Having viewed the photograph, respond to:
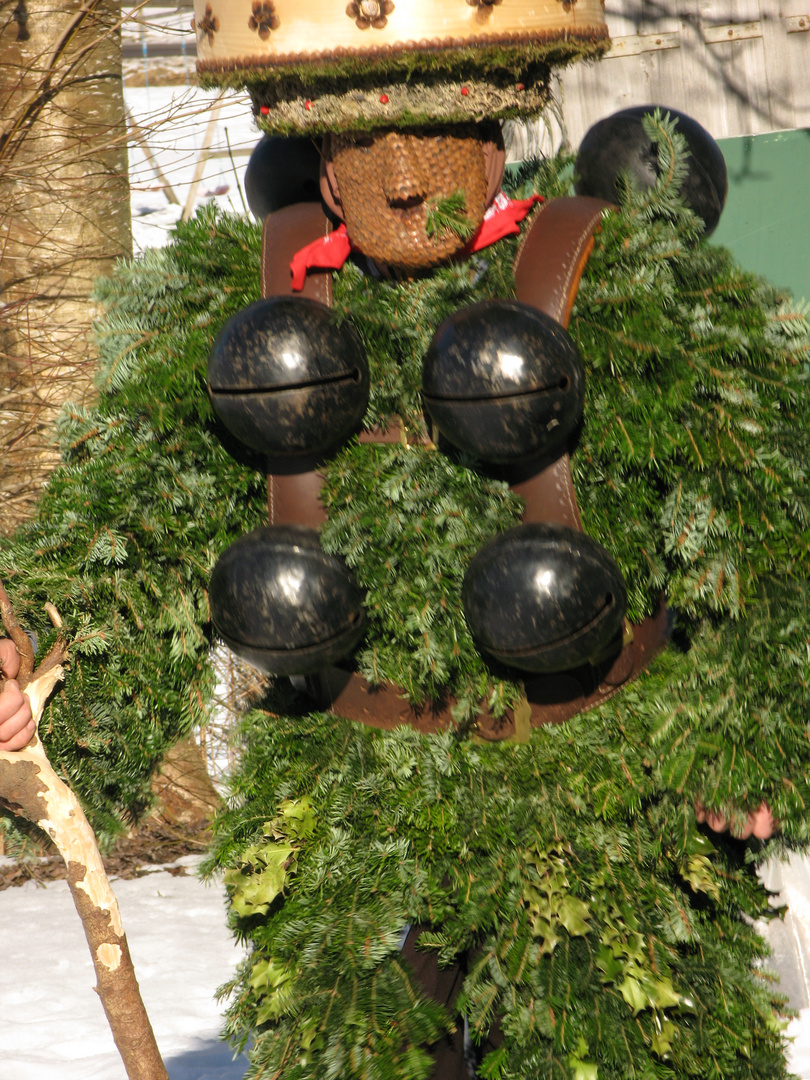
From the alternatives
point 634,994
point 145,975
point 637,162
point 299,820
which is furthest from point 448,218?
point 145,975

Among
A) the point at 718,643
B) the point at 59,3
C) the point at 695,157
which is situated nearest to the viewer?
the point at 718,643

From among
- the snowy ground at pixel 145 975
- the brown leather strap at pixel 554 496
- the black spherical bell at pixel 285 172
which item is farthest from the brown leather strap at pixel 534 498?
the snowy ground at pixel 145 975

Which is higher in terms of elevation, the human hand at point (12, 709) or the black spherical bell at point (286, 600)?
the black spherical bell at point (286, 600)

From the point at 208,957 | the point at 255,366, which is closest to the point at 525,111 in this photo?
the point at 255,366

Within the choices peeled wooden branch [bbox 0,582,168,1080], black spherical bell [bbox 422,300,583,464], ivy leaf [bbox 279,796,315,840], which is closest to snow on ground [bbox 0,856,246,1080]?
peeled wooden branch [bbox 0,582,168,1080]

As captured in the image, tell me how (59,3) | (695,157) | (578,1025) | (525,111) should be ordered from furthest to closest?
(59,3)
(695,157)
(525,111)
(578,1025)

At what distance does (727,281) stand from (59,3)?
3.08m

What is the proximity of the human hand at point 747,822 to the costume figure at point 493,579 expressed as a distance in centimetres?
3

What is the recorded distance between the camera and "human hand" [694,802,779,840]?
4.90ft

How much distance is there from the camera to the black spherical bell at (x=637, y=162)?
68.6 inches

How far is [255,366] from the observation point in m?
1.48

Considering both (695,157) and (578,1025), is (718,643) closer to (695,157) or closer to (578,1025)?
(578,1025)

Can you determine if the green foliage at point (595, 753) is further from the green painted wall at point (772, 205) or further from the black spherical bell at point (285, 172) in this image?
the green painted wall at point (772, 205)

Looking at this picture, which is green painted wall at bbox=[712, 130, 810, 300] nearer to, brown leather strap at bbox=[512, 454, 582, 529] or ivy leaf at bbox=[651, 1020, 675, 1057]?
brown leather strap at bbox=[512, 454, 582, 529]
